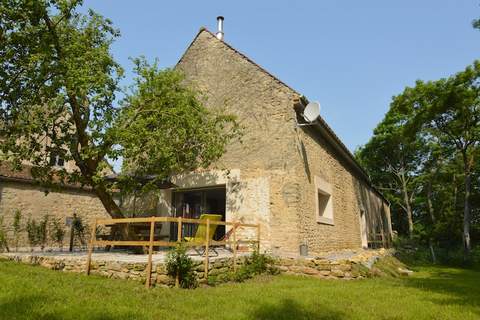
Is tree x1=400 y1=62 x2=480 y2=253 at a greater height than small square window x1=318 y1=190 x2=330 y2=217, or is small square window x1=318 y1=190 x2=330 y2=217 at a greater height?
tree x1=400 y1=62 x2=480 y2=253

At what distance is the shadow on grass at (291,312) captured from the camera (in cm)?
430

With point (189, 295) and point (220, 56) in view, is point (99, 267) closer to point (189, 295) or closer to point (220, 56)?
point (189, 295)

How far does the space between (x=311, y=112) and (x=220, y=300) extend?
6073mm

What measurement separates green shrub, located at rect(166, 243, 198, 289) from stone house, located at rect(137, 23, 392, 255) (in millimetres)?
3571

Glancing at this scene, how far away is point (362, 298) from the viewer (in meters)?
5.39

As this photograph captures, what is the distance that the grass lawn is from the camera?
416cm

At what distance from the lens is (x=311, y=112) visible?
952 centimetres

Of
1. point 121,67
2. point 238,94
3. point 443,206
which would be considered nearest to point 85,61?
point 121,67

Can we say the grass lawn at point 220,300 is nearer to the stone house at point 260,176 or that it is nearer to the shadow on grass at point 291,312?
the shadow on grass at point 291,312

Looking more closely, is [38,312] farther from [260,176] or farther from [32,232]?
[32,232]

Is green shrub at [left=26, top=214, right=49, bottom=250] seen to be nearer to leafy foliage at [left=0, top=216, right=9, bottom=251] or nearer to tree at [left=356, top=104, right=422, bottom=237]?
leafy foliage at [left=0, top=216, right=9, bottom=251]

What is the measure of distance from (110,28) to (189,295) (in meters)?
7.80

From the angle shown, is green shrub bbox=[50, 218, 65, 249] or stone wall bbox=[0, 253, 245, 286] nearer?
stone wall bbox=[0, 253, 245, 286]

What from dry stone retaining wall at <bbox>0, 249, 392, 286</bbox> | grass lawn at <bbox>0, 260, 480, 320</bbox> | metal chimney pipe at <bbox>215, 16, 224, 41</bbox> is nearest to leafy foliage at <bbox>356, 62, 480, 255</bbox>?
dry stone retaining wall at <bbox>0, 249, 392, 286</bbox>
